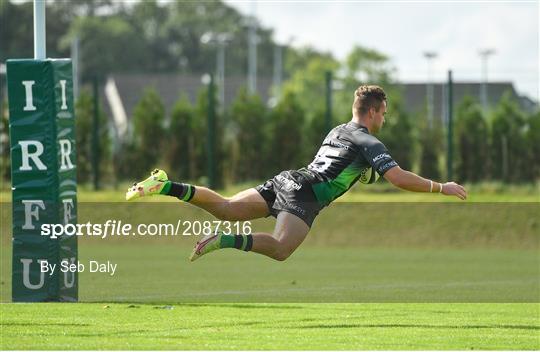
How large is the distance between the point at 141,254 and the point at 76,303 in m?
9.41

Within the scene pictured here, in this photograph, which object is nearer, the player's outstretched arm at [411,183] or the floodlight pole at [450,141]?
the player's outstretched arm at [411,183]

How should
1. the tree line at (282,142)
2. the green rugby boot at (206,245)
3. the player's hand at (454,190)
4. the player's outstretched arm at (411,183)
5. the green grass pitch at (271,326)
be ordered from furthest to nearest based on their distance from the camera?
the tree line at (282,142), the green rugby boot at (206,245), the player's outstretched arm at (411,183), the player's hand at (454,190), the green grass pitch at (271,326)

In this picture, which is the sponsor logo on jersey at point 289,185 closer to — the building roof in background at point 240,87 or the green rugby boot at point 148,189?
the green rugby boot at point 148,189

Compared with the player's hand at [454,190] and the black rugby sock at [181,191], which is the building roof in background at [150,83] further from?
the player's hand at [454,190]

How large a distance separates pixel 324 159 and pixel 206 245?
159 centimetres

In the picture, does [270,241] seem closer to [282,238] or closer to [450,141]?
[282,238]

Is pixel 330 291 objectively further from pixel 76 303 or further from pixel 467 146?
pixel 467 146

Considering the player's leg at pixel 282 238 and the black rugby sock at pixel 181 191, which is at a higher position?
the black rugby sock at pixel 181 191

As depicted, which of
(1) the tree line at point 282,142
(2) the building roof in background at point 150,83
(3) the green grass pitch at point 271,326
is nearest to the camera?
(3) the green grass pitch at point 271,326

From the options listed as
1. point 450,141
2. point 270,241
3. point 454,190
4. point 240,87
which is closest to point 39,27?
point 270,241

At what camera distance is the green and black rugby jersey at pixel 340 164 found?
12.1 meters

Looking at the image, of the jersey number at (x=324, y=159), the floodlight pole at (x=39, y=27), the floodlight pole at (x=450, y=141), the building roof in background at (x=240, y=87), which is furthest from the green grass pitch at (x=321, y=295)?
the building roof in background at (x=240, y=87)

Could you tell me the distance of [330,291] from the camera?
631 inches

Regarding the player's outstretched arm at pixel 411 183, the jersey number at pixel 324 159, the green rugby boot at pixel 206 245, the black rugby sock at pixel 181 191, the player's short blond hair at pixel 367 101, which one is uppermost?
the player's short blond hair at pixel 367 101
